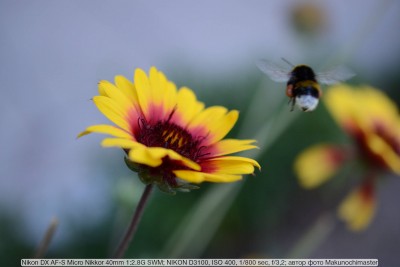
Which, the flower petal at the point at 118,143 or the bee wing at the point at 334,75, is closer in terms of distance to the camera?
the flower petal at the point at 118,143

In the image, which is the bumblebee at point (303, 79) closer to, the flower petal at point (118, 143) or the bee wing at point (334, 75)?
the bee wing at point (334, 75)

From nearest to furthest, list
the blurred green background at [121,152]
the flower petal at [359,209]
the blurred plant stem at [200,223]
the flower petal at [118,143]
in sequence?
the flower petal at [118,143]
the blurred plant stem at [200,223]
the flower petal at [359,209]
the blurred green background at [121,152]

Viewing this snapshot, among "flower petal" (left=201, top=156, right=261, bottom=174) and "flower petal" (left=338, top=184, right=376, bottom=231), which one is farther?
"flower petal" (left=338, top=184, right=376, bottom=231)

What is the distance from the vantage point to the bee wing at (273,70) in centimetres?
56

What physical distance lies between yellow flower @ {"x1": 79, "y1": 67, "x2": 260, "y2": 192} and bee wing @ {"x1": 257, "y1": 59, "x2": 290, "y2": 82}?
5 centimetres

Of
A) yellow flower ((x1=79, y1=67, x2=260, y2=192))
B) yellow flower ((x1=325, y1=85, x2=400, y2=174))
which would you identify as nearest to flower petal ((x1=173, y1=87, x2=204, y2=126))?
yellow flower ((x1=79, y1=67, x2=260, y2=192))

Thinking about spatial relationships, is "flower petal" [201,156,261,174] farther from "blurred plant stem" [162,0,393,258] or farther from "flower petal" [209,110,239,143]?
"blurred plant stem" [162,0,393,258]

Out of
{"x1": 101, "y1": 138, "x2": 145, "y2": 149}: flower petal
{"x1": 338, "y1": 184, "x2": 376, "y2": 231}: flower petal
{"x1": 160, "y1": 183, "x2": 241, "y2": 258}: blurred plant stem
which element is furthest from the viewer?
{"x1": 338, "y1": 184, "x2": 376, "y2": 231}: flower petal

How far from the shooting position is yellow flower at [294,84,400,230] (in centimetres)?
83

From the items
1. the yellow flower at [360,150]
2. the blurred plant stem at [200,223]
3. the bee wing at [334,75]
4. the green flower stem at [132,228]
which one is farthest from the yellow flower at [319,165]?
the green flower stem at [132,228]

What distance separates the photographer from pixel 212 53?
1.85 m

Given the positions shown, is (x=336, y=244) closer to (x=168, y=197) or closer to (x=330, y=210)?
(x=330, y=210)

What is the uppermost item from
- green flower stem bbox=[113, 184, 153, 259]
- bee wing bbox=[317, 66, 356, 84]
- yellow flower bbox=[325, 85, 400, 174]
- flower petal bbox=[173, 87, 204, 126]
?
bee wing bbox=[317, 66, 356, 84]

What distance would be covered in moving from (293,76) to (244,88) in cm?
83
